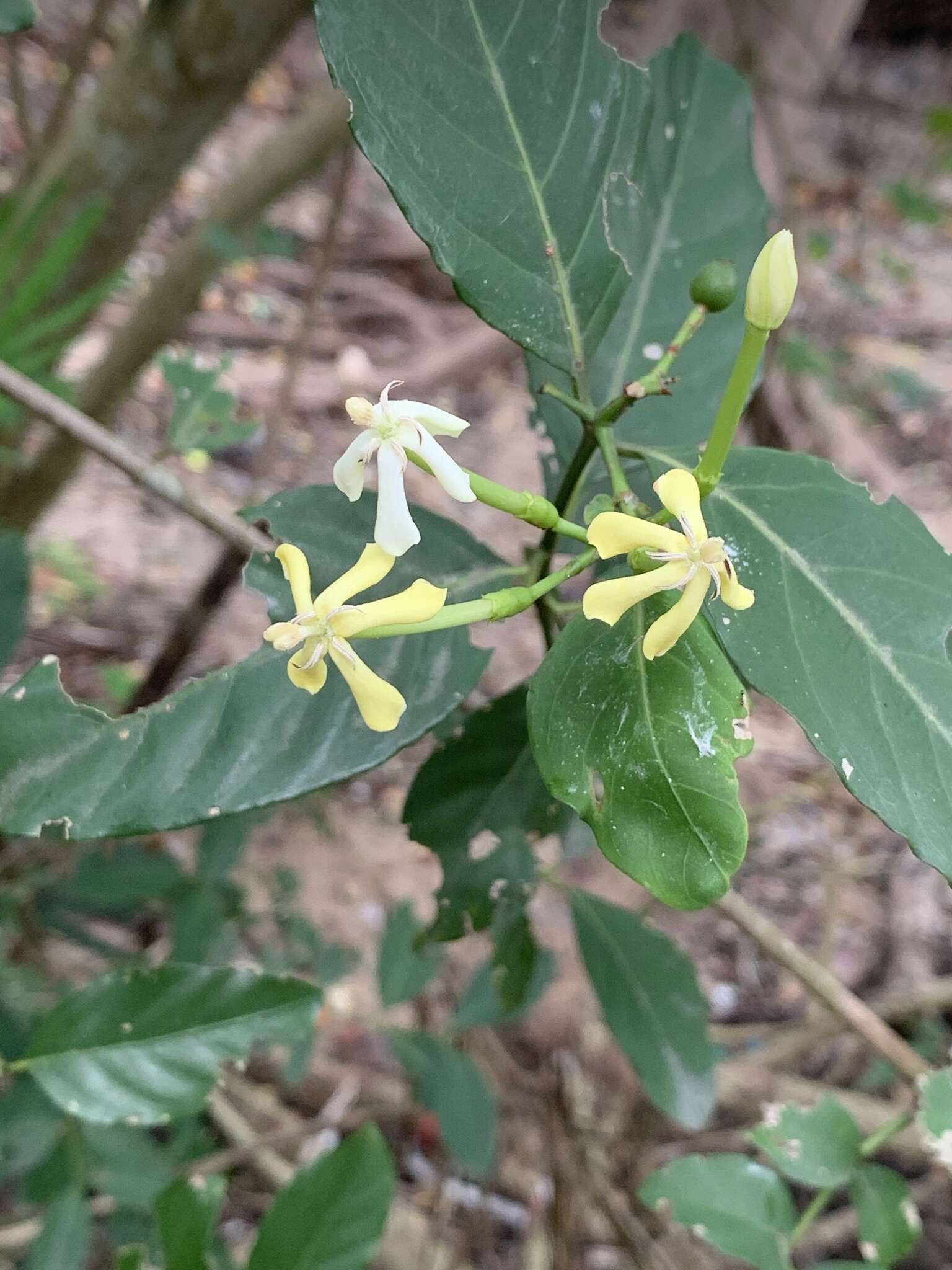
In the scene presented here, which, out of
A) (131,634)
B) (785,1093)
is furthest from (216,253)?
(785,1093)

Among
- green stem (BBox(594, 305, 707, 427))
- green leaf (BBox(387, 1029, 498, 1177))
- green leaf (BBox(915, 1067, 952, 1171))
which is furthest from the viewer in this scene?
green leaf (BBox(387, 1029, 498, 1177))

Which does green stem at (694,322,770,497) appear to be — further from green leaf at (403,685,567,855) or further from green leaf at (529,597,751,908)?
green leaf at (403,685,567,855)

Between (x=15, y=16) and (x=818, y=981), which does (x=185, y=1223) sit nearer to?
(x=818, y=981)

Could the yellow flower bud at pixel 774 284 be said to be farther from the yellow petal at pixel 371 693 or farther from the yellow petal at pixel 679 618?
the yellow petal at pixel 371 693

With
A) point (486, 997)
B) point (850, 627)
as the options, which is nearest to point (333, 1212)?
point (486, 997)

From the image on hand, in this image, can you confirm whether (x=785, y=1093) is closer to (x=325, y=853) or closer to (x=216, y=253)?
(x=325, y=853)

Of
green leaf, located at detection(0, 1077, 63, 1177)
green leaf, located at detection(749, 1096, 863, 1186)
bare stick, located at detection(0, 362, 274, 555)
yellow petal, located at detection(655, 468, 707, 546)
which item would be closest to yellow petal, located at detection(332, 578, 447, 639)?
yellow petal, located at detection(655, 468, 707, 546)
